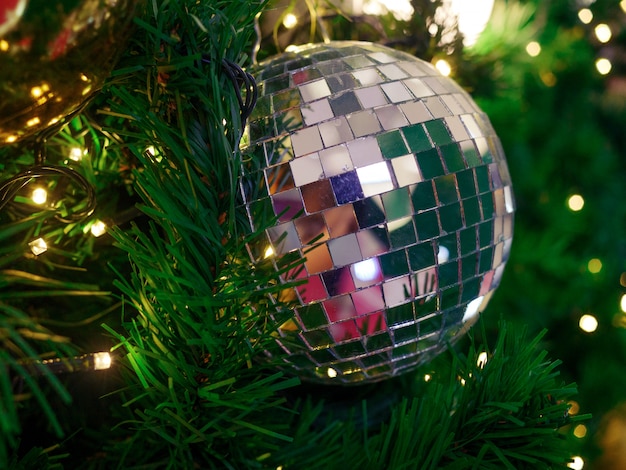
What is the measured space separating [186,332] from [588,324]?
0.72 metres

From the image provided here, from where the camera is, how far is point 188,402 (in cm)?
29

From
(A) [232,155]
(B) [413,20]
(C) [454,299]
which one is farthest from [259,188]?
(B) [413,20]

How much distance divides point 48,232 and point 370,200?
250 millimetres

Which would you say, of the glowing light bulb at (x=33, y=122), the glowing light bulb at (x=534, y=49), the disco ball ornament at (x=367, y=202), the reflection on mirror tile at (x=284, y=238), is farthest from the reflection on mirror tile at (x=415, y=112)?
the glowing light bulb at (x=534, y=49)

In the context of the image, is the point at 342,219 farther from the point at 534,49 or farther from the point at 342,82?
the point at 534,49

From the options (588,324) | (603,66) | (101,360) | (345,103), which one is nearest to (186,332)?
(101,360)

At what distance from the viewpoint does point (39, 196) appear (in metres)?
0.36

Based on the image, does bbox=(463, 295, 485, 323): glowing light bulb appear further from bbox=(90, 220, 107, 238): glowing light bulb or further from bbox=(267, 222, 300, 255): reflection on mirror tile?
bbox=(90, 220, 107, 238): glowing light bulb

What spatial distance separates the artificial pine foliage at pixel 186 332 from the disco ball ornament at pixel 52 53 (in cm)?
2

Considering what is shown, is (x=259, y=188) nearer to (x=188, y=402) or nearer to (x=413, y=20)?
(x=188, y=402)

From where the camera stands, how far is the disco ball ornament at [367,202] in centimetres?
31

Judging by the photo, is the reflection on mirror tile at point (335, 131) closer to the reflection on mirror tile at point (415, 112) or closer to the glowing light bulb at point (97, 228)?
the reflection on mirror tile at point (415, 112)

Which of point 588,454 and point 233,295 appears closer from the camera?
point 233,295

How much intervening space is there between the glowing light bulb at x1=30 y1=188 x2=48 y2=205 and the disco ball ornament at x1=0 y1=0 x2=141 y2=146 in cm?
12
